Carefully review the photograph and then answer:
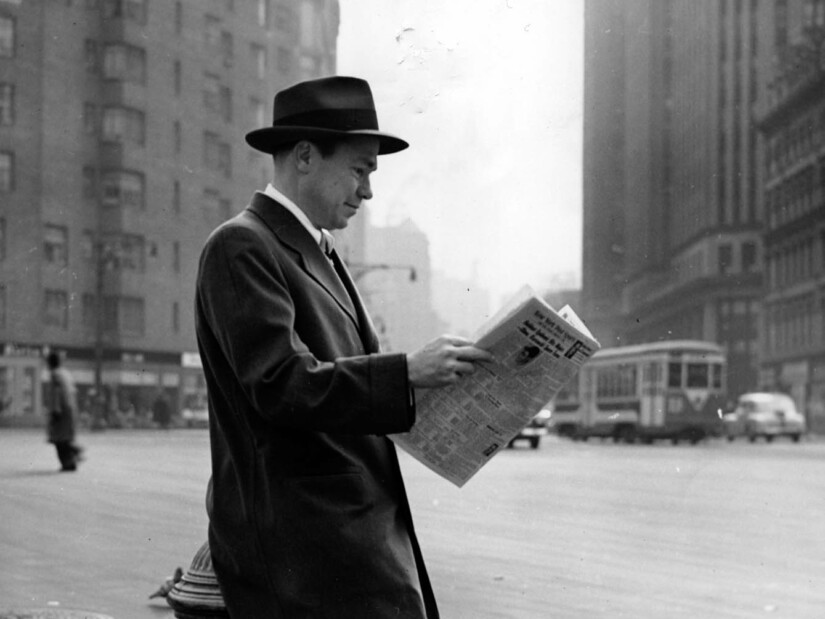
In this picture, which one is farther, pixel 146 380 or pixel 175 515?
pixel 146 380

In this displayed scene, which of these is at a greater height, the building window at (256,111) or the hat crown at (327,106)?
the building window at (256,111)

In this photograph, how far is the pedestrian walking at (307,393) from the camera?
7.52 ft

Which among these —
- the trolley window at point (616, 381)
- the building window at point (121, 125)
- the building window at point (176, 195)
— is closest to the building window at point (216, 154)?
the building window at point (176, 195)

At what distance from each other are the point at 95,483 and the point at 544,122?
30.1 ft

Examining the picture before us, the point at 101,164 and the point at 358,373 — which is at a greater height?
the point at 101,164

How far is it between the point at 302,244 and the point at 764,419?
4010 centimetres

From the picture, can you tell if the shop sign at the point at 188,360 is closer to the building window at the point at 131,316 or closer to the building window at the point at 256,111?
the building window at the point at 131,316

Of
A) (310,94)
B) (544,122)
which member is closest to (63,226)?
(544,122)

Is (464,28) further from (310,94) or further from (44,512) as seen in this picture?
(44,512)

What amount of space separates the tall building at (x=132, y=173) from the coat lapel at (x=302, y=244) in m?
38.1

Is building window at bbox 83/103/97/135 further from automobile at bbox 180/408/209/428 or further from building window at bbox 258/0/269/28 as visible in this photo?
automobile at bbox 180/408/209/428

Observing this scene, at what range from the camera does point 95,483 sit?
1449cm

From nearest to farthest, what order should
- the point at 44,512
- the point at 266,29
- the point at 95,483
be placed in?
the point at 44,512 → the point at 95,483 → the point at 266,29

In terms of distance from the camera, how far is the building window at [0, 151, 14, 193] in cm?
3878
